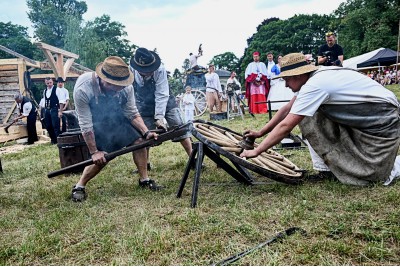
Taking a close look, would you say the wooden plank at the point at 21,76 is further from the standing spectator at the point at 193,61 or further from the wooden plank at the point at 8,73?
the standing spectator at the point at 193,61

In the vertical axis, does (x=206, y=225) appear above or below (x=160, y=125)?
below

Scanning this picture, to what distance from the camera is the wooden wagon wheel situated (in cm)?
295

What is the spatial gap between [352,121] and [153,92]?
8.08 ft

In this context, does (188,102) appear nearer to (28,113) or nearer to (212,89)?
(212,89)

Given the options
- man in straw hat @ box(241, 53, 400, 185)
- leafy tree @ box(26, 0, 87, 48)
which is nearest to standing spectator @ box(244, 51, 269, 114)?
man in straw hat @ box(241, 53, 400, 185)

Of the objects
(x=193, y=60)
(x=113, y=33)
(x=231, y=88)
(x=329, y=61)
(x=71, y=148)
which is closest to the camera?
(x=71, y=148)

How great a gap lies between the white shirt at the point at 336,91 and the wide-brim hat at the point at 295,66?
99mm

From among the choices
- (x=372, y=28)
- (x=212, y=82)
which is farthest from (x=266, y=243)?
(x=372, y=28)

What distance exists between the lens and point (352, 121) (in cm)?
305

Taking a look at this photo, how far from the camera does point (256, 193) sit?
3221mm

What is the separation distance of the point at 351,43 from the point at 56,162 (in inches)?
1650

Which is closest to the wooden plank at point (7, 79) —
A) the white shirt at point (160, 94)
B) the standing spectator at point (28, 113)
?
the standing spectator at point (28, 113)

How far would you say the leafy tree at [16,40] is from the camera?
1502 inches

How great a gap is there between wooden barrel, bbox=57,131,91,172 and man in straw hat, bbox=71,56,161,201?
1.55 metres
